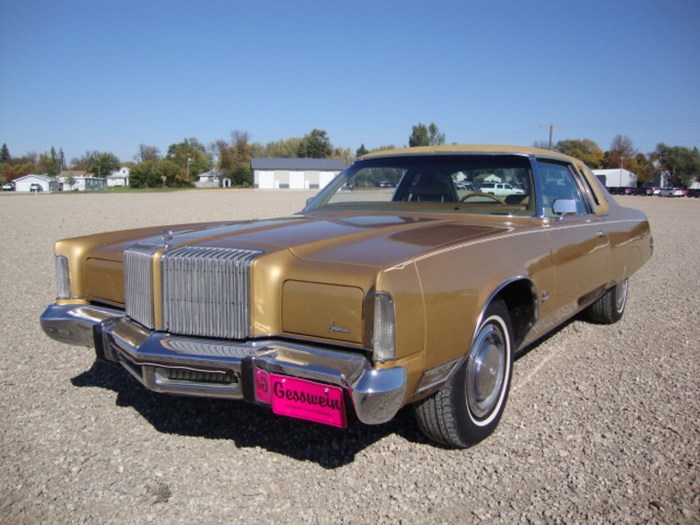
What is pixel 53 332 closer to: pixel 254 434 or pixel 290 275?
Answer: pixel 254 434

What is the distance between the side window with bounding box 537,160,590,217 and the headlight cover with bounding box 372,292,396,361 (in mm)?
2015

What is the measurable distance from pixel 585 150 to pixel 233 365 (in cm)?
9813

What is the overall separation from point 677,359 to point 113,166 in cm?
13290

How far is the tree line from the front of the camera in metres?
76.9

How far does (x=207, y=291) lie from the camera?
2.55 m

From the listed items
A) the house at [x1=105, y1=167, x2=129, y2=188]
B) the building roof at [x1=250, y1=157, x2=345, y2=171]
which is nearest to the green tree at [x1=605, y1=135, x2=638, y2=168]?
the building roof at [x1=250, y1=157, x2=345, y2=171]

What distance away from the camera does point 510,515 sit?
234 cm

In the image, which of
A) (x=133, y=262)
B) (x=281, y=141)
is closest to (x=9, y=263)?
(x=133, y=262)

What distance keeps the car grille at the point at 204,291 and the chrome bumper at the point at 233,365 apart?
2.3 inches

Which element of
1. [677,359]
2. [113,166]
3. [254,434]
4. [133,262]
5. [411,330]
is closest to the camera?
[411,330]

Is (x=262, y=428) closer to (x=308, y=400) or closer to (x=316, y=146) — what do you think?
(x=308, y=400)

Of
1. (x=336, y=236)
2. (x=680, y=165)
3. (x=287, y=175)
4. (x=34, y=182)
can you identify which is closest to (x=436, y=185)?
(x=336, y=236)

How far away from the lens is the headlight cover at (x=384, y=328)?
2.22 meters

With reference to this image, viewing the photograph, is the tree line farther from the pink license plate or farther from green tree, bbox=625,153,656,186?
the pink license plate
